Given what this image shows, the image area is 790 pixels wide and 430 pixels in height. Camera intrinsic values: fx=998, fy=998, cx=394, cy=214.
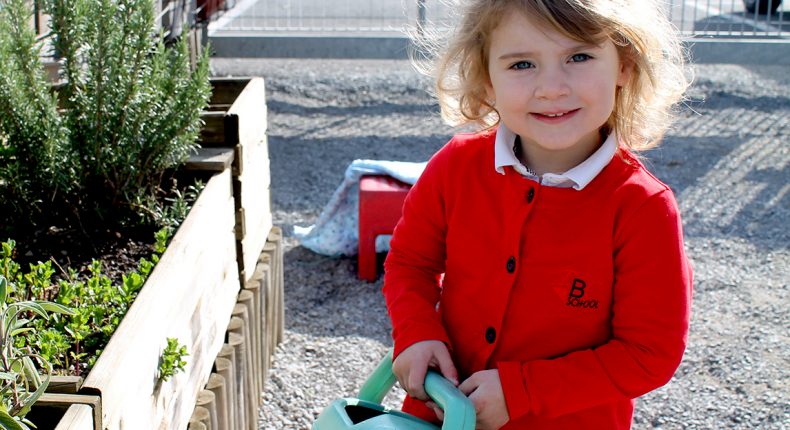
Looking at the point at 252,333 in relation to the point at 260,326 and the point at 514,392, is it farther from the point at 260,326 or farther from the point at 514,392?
the point at 514,392

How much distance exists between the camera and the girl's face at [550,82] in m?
1.72

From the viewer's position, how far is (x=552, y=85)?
1706 mm

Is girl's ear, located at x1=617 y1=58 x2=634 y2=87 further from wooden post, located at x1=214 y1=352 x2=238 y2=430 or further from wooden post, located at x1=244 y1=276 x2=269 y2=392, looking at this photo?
wooden post, located at x1=244 y1=276 x2=269 y2=392

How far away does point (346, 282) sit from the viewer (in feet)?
14.7

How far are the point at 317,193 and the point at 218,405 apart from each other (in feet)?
10.4

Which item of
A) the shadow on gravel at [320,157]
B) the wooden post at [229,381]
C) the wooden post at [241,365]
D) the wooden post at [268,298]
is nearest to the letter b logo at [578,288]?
the wooden post at [229,381]

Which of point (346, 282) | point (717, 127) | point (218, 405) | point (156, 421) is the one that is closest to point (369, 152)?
point (346, 282)

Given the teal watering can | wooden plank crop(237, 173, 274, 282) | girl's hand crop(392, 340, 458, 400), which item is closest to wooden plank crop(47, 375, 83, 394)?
the teal watering can

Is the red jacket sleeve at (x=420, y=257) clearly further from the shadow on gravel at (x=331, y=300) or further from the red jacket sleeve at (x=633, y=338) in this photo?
the shadow on gravel at (x=331, y=300)

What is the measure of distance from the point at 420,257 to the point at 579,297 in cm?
35

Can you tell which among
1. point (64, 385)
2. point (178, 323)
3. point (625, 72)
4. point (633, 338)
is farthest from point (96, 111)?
point (633, 338)

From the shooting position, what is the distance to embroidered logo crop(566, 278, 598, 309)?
1748mm

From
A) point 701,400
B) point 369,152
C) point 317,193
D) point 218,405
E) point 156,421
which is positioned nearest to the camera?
point 156,421

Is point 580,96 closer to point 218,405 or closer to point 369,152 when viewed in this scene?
point 218,405
